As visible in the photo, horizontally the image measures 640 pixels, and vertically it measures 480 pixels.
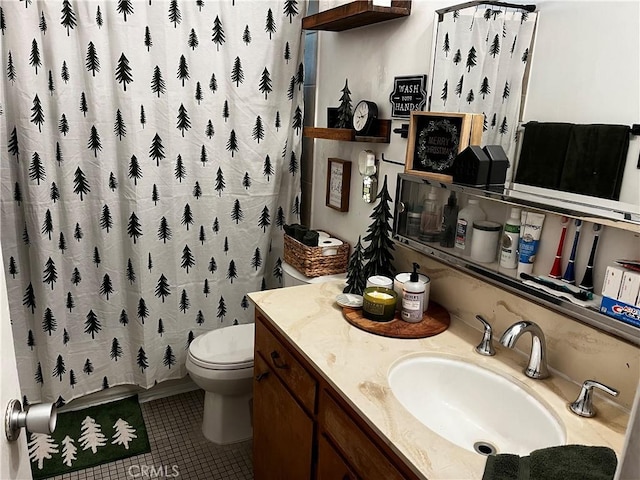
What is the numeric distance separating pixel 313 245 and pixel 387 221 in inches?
16.3

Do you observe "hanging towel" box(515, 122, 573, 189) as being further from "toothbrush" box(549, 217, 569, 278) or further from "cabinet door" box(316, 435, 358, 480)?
"cabinet door" box(316, 435, 358, 480)

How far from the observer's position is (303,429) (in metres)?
1.44

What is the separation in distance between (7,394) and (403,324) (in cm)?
106

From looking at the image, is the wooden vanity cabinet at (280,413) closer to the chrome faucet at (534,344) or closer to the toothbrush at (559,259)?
the chrome faucet at (534,344)

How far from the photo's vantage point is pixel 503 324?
4.68 ft

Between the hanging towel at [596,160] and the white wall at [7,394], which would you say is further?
the hanging towel at [596,160]

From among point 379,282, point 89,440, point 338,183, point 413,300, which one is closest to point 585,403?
point 413,300

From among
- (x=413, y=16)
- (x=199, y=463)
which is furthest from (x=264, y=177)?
(x=199, y=463)

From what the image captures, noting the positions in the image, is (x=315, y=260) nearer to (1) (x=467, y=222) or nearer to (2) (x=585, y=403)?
(1) (x=467, y=222)

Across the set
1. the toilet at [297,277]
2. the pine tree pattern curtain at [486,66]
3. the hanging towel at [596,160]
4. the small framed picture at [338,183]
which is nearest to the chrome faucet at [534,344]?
the hanging towel at [596,160]

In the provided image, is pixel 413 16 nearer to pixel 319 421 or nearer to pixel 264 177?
pixel 264 177

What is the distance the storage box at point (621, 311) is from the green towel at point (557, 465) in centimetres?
32

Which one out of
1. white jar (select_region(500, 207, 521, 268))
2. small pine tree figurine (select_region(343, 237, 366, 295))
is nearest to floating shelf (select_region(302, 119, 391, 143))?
small pine tree figurine (select_region(343, 237, 366, 295))

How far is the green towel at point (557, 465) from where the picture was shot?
81 cm
